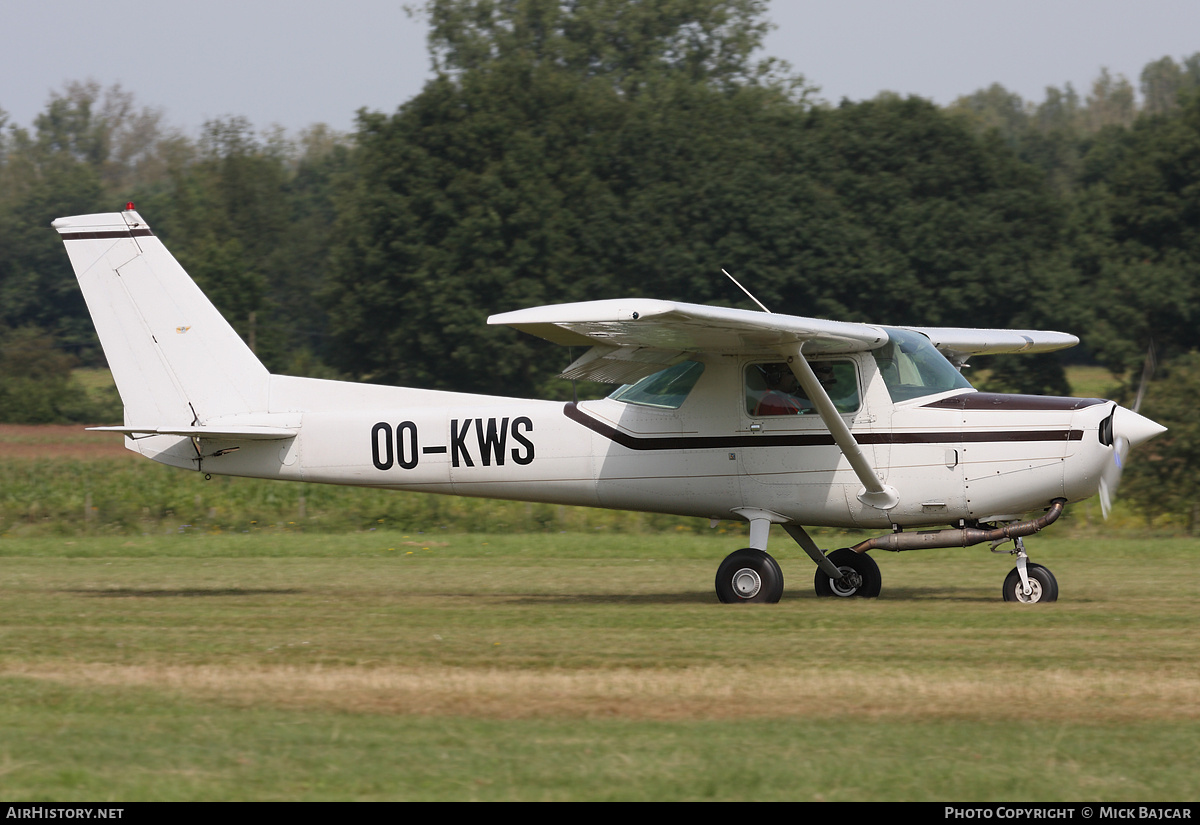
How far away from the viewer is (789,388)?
1230 centimetres

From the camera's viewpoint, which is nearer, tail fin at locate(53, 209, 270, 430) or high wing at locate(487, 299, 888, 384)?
high wing at locate(487, 299, 888, 384)

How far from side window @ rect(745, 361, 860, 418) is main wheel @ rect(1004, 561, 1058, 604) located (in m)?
2.10

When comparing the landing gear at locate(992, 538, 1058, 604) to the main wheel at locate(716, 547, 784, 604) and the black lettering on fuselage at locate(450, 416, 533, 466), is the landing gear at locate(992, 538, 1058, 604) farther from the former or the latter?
the black lettering on fuselage at locate(450, 416, 533, 466)

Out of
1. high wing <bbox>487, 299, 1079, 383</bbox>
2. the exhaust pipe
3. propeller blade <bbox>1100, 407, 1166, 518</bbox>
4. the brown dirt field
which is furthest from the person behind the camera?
the brown dirt field

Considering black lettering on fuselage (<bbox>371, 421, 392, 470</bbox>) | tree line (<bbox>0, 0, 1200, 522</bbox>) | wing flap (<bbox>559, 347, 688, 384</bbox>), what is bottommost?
black lettering on fuselage (<bbox>371, 421, 392, 470</bbox>)

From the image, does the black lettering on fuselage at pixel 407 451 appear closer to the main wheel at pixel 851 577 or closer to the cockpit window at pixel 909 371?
the main wheel at pixel 851 577

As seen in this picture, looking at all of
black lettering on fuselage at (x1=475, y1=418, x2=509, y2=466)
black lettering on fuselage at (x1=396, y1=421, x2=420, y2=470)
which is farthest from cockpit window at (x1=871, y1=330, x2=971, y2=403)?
black lettering on fuselage at (x1=396, y1=421, x2=420, y2=470)

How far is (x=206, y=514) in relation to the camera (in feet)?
78.5

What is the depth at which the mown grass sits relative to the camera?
580cm

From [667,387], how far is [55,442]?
30727 mm

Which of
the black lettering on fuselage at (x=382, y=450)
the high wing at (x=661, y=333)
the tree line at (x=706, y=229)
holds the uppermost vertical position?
the tree line at (x=706, y=229)

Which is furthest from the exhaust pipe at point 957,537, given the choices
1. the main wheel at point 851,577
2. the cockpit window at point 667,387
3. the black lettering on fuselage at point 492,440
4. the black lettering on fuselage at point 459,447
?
the black lettering on fuselage at point 459,447

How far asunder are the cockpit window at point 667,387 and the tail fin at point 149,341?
3.70 m

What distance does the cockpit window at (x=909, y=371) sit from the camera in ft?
40.0
